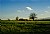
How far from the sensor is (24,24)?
18.8 feet

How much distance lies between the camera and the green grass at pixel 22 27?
5.58 metres

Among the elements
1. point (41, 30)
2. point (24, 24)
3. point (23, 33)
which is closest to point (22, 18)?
point (24, 24)

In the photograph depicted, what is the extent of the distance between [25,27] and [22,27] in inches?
5.6

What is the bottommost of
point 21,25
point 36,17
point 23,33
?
point 23,33

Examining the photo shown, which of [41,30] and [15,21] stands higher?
[15,21]

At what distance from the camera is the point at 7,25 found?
5684 millimetres

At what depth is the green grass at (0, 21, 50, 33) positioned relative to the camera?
5.58m

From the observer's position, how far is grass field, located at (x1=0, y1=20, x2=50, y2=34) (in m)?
5.58

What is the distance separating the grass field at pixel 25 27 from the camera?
558 centimetres

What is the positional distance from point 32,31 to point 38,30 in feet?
0.99

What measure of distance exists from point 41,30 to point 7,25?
1.60 metres

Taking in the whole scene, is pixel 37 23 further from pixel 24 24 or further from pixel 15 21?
pixel 15 21

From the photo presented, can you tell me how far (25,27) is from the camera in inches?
224

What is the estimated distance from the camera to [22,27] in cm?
566
